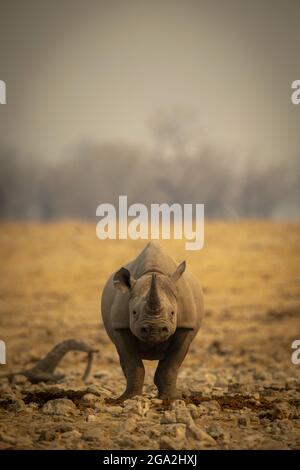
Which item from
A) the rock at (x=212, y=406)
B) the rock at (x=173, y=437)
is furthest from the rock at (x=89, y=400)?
the rock at (x=173, y=437)

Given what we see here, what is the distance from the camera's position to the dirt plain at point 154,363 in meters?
7.85

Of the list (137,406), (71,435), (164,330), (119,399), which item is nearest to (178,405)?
(137,406)

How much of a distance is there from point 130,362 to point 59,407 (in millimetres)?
1273

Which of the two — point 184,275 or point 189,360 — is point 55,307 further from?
point 184,275

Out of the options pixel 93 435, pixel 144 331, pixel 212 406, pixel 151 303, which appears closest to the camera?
pixel 93 435

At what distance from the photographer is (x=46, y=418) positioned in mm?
8500

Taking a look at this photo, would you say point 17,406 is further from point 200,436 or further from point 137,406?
point 200,436

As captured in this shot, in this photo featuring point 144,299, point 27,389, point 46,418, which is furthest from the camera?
point 27,389

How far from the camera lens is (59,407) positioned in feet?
29.0

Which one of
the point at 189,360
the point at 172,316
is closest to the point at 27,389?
the point at 172,316

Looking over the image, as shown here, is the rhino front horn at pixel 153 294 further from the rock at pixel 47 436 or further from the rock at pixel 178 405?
the rock at pixel 47 436

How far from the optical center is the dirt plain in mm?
7852

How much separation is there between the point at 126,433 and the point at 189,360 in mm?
13087

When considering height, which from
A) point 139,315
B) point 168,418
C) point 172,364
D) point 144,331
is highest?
point 139,315
